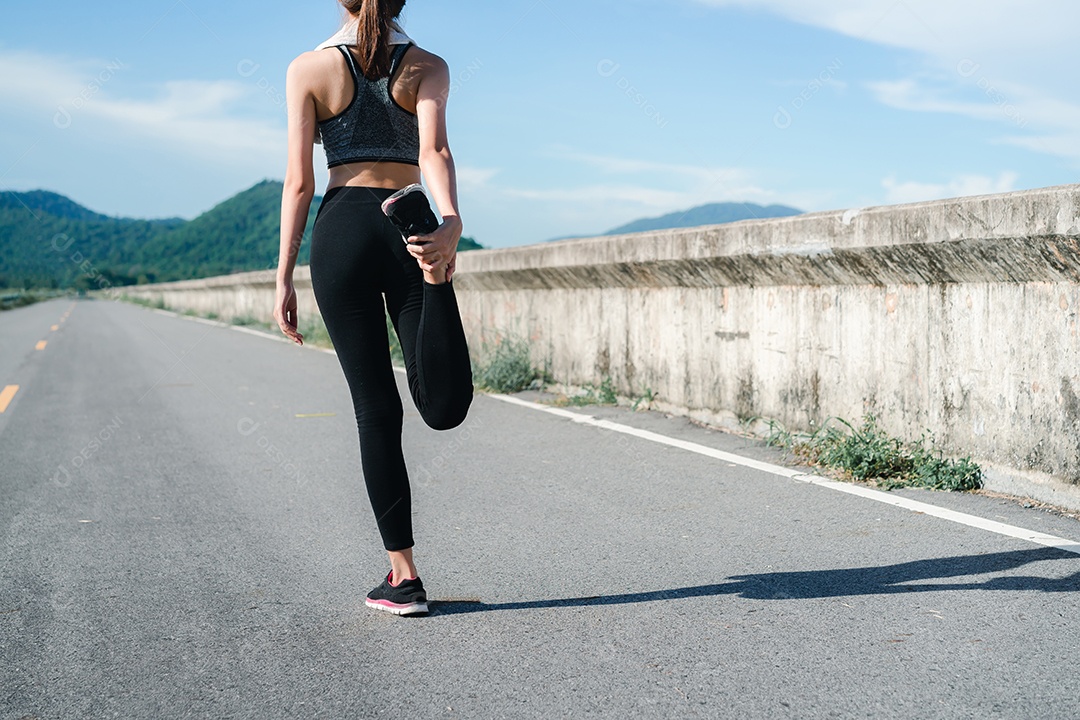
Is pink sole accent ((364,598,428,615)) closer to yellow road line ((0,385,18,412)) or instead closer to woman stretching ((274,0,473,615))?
woman stretching ((274,0,473,615))

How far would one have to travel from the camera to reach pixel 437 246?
2705mm

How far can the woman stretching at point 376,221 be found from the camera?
2.91m

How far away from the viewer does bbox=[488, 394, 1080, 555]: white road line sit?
3734mm

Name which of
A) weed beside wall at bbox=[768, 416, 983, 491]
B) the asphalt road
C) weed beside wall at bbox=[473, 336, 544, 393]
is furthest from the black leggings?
weed beside wall at bbox=[473, 336, 544, 393]

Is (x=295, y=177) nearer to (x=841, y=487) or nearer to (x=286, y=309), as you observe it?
(x=286, y=309)

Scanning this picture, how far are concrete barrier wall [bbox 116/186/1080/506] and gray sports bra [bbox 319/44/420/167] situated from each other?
2700 millimetres

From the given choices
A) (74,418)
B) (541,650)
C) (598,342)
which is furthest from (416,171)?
(74,418)

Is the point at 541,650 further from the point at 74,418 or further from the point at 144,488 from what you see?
the point at 74,418

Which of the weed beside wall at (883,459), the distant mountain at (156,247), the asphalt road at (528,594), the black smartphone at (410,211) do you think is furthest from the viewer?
the distant mountain at (156,247)

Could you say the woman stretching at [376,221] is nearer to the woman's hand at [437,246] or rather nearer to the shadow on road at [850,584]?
the woman's hand at [437,246]

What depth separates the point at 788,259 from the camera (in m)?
5.60

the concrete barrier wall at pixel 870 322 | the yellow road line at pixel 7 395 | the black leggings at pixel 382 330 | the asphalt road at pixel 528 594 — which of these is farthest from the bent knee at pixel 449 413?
the yellow road line at pixel 7 395

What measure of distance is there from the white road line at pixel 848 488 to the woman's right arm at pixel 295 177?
9.02 feet

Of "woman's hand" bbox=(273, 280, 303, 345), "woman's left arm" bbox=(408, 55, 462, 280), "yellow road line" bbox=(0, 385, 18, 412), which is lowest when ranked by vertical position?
"yellow road line" bbox=(0, 385, 18, 412)
